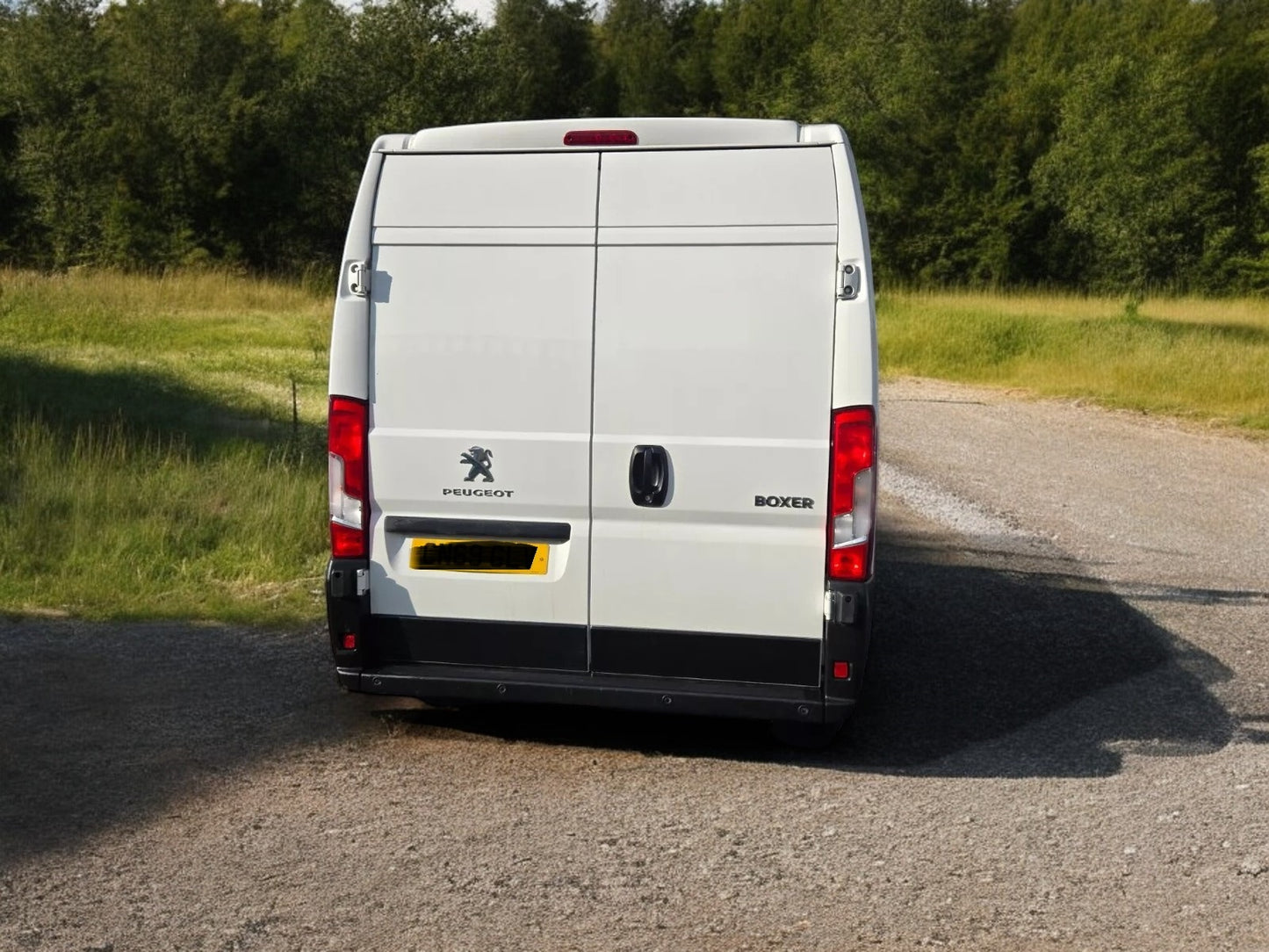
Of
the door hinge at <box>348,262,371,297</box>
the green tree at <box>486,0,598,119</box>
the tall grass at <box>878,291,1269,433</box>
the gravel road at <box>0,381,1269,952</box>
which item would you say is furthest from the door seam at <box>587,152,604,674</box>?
the green tree at <box>486,0,598,119</box>

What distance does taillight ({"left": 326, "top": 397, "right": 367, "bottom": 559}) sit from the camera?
5371 millimetres

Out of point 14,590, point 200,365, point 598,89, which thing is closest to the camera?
point 14,590

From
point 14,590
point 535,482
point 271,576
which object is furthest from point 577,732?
point 14,590

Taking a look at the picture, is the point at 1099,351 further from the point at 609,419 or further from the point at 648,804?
the point at 648,804

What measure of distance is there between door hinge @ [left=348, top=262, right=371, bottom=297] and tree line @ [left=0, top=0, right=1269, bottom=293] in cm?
3985

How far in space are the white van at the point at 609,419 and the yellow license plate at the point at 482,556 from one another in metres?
0.01

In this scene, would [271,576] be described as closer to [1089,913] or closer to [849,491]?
[849,491]

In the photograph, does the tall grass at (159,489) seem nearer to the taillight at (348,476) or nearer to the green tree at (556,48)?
the taillight at (348,476)

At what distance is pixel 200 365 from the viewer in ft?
65.2

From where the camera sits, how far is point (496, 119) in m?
47.9

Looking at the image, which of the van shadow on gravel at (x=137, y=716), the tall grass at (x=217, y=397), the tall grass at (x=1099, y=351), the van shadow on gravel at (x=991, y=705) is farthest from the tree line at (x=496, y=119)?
the van shadow on gravel at (x=991, y=705)

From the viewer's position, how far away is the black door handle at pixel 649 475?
17.1ft

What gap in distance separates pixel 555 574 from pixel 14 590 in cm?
409

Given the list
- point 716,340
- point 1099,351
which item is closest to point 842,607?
point 716,340
